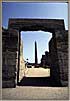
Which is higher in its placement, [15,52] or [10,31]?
[10,31]

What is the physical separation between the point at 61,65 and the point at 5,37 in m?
1.31

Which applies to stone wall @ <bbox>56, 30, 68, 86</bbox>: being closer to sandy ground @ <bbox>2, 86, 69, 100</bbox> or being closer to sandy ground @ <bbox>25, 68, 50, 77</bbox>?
sandy ground @ <bbox>2, 86, 69, 100</bbox>

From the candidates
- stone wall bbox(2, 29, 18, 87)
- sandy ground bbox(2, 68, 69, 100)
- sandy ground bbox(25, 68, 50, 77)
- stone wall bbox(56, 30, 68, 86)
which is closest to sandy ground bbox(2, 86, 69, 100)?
sandy ground bbox(2, 68, 69, 100)

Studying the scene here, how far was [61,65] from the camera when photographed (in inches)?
195

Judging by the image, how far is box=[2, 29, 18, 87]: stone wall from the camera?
4723mm

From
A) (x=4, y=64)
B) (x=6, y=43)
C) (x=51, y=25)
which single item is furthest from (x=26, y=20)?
(x=4, y=64)

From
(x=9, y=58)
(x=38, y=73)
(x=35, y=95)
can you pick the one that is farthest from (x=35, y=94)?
(x=38, y=73)

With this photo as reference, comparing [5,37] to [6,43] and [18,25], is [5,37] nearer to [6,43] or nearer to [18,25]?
[6,43]

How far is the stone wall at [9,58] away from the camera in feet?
15.5

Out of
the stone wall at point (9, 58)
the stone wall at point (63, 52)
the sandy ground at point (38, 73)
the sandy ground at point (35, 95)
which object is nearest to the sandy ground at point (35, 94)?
the sandy ground at point (35, 95)

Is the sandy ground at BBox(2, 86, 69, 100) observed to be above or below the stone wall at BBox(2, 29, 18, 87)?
below

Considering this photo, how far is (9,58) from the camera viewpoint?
485 cm

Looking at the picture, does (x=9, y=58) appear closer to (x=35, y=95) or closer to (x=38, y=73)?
(x=35, y=95)

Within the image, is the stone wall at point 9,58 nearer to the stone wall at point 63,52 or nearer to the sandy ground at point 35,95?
the stone wall at point 63,52
